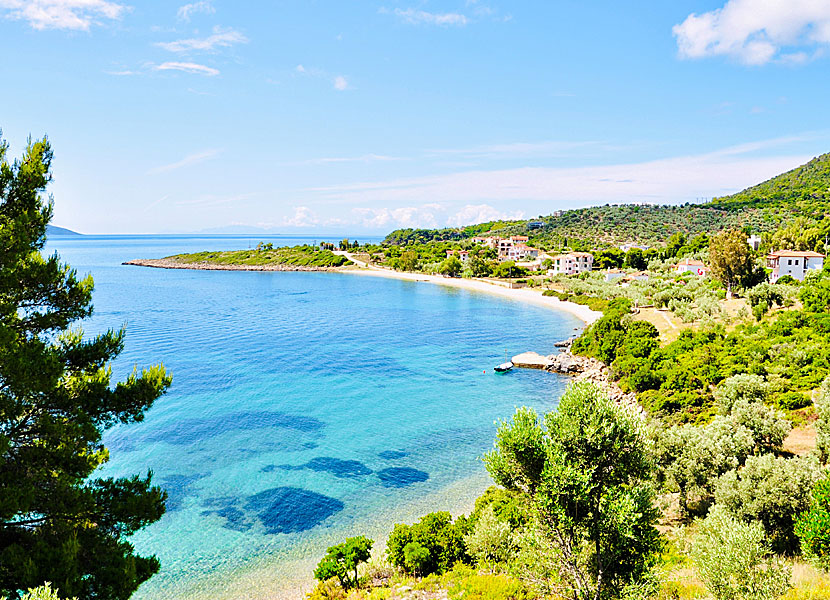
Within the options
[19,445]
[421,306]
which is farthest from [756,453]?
[421,306]

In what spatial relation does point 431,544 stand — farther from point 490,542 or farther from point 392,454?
point 392,454

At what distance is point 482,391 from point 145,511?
1275 inches

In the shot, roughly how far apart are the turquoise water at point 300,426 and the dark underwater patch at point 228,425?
0.15m

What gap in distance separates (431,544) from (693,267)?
86005 mm

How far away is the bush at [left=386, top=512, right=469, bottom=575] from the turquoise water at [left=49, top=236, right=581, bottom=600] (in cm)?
389

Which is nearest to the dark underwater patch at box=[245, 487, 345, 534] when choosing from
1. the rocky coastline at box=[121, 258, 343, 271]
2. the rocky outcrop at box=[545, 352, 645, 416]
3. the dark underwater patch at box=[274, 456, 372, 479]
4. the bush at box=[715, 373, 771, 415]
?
the dark underwater patch at box=[274, 456, 372, 479]

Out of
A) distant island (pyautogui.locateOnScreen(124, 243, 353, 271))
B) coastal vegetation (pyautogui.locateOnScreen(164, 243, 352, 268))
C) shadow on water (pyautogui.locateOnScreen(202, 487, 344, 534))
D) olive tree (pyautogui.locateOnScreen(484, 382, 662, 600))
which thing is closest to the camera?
olive tree (pyautogui.locateOnScreen(484, 382, 662, 600))

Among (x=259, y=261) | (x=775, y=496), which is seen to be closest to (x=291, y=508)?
(x=775, y=496)

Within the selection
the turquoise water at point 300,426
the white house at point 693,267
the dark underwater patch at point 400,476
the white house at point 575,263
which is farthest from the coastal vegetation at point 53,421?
the white house at point 575,263

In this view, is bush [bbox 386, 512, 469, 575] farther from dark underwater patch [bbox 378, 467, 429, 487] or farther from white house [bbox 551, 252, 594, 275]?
white house [bbox 551, 252, 594, 275]

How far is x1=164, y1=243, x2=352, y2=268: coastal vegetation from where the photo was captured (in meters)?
168

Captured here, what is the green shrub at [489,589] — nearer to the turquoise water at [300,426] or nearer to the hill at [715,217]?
the turquoise water at [300,426]

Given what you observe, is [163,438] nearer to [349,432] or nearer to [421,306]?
[349,432]

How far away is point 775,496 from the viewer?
15.4 meters
